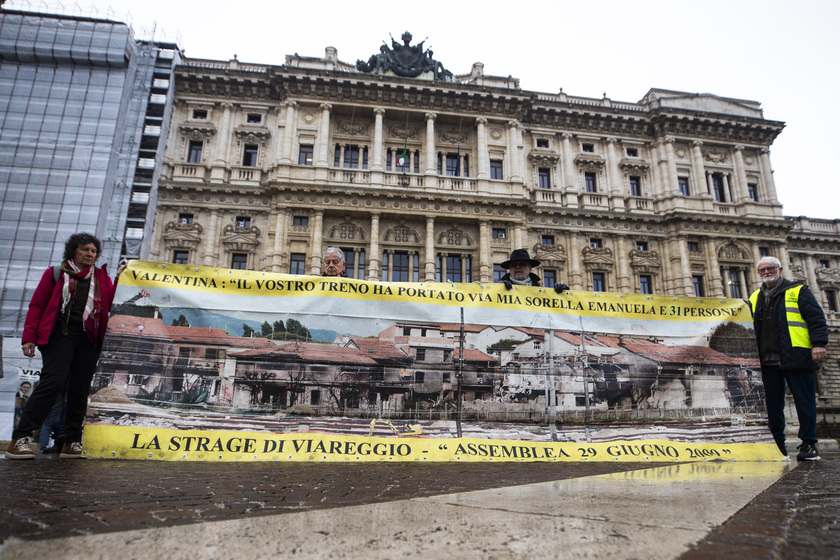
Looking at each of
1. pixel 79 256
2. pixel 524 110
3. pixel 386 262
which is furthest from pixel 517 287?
pixel 524 110

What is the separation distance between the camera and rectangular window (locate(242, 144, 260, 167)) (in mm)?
22423

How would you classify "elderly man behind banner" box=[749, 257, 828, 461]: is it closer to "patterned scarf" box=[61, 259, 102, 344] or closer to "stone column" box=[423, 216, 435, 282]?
"patterned scarf" box=[61, 259, 102, 344]

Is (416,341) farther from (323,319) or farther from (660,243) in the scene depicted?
(660,243)

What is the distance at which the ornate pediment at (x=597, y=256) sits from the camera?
22891mm

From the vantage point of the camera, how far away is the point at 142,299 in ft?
15.1

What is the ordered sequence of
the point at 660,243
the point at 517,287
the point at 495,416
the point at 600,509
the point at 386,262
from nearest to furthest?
the point at 600,509, the point at 495,416, the point at 517,287, the point at 386,262, the point at 660,243

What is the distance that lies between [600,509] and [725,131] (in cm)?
2977

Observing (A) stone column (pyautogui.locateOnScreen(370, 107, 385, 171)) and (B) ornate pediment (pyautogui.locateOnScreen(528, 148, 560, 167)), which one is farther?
(B) ornate pediment (pyautogui.locateOnScreen(528, 148, 560, 167))

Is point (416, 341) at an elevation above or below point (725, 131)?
below

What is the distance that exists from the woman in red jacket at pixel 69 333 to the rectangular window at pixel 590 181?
23715 millimetres

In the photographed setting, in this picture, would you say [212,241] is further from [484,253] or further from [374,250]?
[484,253]

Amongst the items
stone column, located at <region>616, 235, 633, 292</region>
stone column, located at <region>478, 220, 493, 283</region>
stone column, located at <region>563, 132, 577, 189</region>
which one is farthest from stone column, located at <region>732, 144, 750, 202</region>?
stone column, located at <region>478, 220, 493, 283</region>

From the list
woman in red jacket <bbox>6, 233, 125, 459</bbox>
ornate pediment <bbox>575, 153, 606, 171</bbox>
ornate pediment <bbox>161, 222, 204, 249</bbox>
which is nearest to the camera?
woman in red jacket <bbox>6, 233, 125, 459</bbox>

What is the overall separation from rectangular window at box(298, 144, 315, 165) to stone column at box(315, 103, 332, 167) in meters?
0.59
